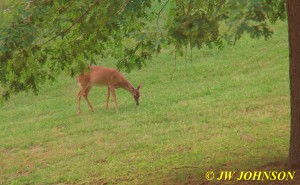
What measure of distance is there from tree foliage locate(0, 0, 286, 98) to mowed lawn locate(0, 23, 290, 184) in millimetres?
1630

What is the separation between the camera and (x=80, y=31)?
345 inches

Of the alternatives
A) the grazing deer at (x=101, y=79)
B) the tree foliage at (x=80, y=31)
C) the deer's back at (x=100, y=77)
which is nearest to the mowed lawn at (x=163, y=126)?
the grazing deer at (x=101, y=79)

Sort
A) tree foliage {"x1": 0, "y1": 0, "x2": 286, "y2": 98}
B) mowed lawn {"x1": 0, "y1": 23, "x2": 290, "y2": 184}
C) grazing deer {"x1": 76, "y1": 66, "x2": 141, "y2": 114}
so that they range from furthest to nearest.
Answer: grazing deer {"x1": 76, "y1": 66, "x2": 141, "y2": 114}, mowed lawn {"x1": 0, "y1": 23, "x2": 290, "y2": 184}, tree foliage {"x1": 0, "y1": 0, "x2": 286, "y2": 98}

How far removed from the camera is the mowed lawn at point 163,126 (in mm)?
10539

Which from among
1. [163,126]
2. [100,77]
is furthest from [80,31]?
[100,77]

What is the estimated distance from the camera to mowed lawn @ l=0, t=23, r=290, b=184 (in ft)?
34.6

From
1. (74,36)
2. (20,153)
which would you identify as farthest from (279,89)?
(74,36)

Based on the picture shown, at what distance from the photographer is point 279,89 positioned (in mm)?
15977

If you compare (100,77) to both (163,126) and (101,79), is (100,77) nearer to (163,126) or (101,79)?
(101,79)

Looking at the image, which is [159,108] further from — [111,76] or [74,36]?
[74,36]

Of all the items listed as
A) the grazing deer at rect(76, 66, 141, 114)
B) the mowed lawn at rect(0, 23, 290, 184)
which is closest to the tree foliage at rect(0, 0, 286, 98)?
the mowed lawn at rect(0, 23, 290, 184)

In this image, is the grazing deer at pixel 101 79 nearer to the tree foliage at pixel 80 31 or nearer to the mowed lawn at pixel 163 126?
the mowed lawn at pixel 163 126

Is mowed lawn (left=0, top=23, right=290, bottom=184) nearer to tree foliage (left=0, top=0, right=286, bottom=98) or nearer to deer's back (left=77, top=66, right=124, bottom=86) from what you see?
deer's back (left=77, top=66, right=124, bottom=86)

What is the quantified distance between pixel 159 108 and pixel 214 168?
21.7 ft
